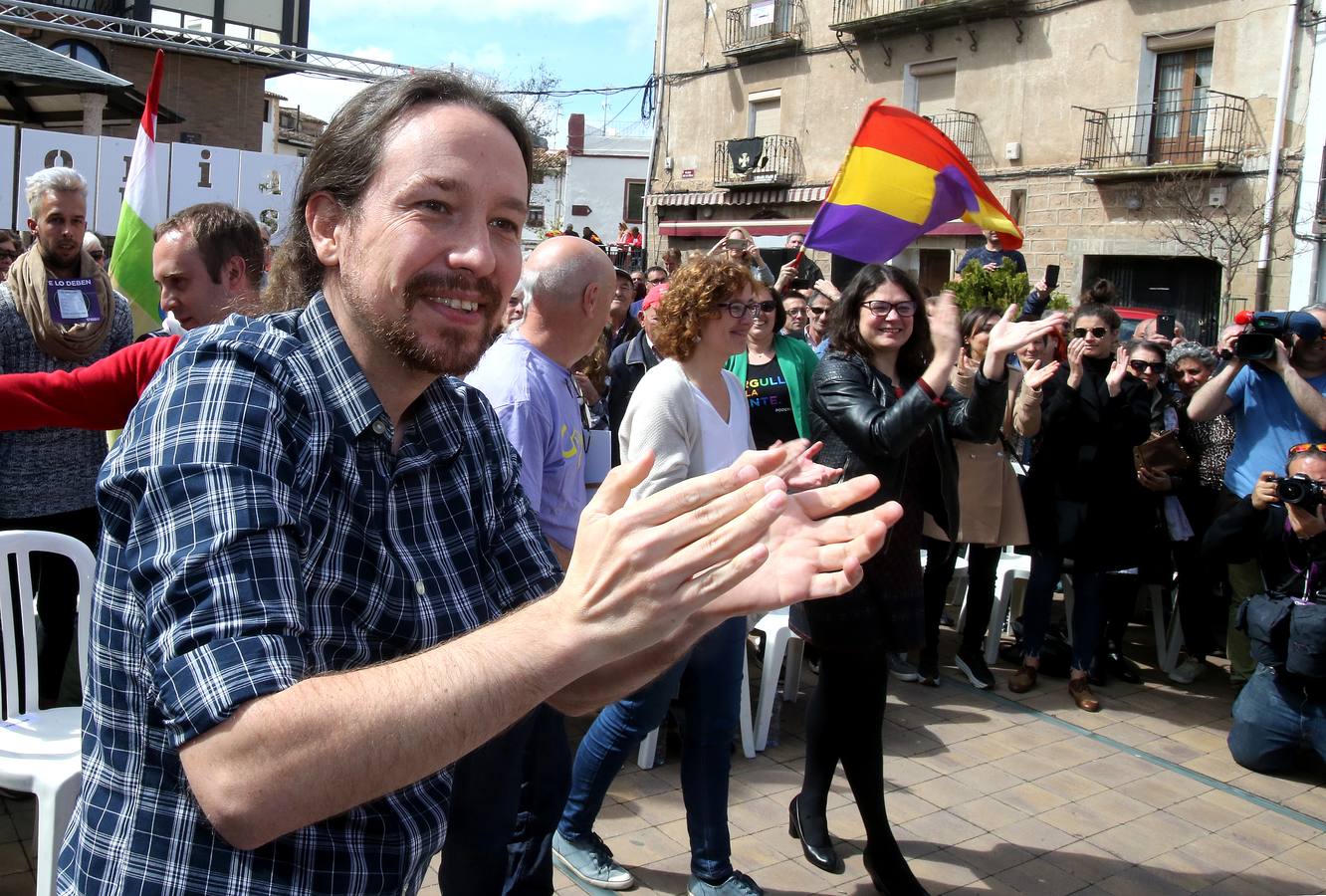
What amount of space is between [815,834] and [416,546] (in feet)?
8.51

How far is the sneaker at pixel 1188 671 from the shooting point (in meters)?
5.81

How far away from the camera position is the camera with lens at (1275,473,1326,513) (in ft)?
14.6

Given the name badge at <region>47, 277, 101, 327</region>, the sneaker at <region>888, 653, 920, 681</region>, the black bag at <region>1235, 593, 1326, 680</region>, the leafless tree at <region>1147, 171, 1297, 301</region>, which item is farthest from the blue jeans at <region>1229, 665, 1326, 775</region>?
the leafless tree at <region>1147, 171, 1297, 301</region>

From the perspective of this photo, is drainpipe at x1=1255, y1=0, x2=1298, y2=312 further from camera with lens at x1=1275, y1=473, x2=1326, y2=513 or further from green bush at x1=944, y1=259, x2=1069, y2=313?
camera with lens at x1=1275, y1=473, x2=1326, y2=513

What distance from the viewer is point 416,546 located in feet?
4.58

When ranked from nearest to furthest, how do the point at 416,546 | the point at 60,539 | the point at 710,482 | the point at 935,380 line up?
the point at 710,482 → the point at 416,546 → the point at 60,539 → the point at 935,380

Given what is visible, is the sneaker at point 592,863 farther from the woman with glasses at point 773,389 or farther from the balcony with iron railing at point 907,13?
the balcony with iron railing at point 907,13

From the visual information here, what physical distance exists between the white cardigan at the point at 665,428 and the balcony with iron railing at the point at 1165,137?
52.8ft

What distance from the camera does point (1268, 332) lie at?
509 cm

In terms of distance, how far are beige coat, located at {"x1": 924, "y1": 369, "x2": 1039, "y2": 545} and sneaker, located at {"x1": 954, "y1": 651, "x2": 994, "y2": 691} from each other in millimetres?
598

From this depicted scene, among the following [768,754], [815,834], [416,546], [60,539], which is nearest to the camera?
[416,546]

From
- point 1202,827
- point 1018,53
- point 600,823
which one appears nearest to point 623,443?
point 600,823

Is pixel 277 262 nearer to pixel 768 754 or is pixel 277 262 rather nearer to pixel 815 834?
pixel 815 834

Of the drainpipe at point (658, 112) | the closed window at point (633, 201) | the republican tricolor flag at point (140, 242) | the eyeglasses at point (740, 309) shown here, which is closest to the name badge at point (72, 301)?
the republican tricolor flag at point (140, 242)
